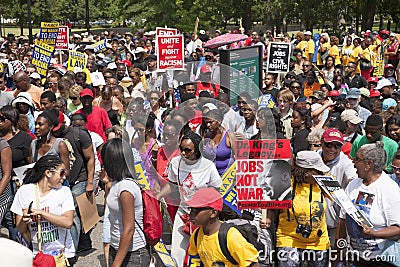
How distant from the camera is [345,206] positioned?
4.12 m

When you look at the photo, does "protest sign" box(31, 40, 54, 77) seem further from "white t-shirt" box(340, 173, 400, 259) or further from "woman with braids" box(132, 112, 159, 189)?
"white t-shirt" box(340, 173, 400, 259)

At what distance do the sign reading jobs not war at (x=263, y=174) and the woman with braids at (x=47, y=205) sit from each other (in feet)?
4.77

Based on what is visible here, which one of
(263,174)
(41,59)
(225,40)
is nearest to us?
(263,174)

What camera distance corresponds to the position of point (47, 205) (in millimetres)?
4637

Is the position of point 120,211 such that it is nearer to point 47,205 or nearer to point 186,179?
point 47,205

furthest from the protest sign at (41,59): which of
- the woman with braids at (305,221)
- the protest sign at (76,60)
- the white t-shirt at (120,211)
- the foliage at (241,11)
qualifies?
the foliage at (241,11)

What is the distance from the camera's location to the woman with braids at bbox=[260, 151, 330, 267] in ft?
15.8

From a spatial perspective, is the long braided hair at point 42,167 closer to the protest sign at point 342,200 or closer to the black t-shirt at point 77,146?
the black t-shirt at point 77,146

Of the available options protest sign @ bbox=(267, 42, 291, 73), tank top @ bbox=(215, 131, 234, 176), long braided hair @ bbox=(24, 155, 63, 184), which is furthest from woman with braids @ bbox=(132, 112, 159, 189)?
protest sign @ bbox=(267, 42, 291, 73)

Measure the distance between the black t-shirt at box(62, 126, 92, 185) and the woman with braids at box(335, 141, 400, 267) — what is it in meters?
2.97

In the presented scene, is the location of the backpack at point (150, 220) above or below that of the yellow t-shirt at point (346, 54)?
below

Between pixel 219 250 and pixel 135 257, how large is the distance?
3.19 ft

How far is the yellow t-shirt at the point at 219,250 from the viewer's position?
370cm

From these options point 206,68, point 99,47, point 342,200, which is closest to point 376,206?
point 342,200
